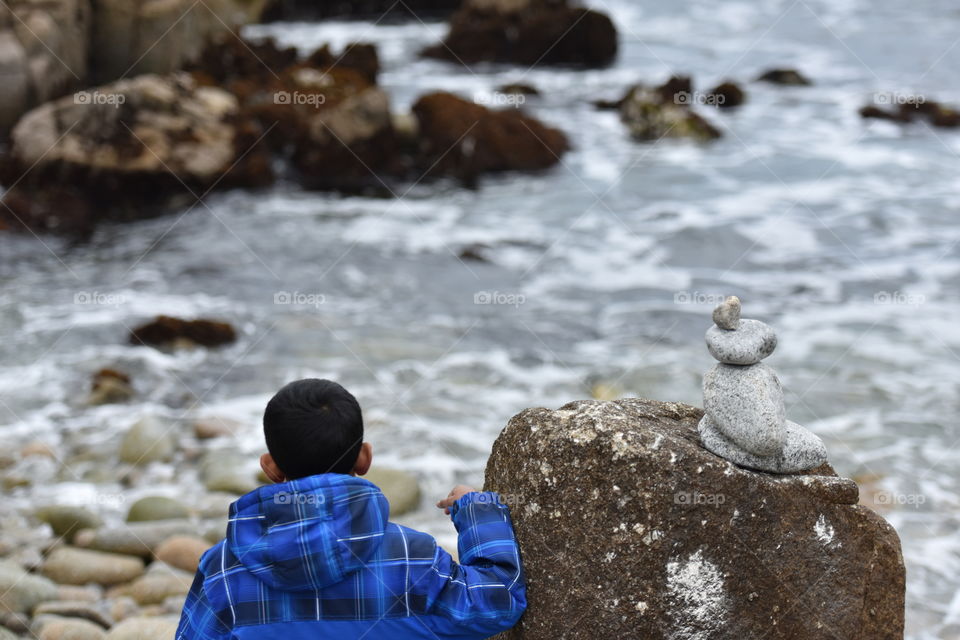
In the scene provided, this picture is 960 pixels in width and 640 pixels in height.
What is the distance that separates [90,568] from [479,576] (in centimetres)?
372

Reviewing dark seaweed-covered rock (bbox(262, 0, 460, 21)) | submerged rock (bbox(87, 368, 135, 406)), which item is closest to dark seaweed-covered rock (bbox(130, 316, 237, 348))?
submerged rock (bbox(87, 368, 135, 406))

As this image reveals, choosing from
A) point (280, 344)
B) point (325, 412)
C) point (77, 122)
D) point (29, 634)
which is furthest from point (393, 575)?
point (77, 122)

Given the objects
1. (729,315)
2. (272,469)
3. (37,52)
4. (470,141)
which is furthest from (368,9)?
(272,469)

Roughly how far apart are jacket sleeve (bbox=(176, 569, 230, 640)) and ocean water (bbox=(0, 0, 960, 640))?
3.60m

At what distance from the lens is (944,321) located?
9.95 m

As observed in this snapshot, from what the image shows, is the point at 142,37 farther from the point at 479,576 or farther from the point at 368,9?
the point at 479,576

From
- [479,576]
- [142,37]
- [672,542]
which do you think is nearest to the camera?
[479,576]

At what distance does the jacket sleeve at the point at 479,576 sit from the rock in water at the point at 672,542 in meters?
0.16

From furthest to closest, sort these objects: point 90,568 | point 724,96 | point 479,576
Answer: point 724,96 < point 90,568 < point 479,576

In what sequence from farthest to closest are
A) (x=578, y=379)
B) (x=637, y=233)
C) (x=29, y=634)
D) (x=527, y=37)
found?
(x=527, y=37)
(x=637, y=233)
(x=578, y=379)
(x=29, y=634)

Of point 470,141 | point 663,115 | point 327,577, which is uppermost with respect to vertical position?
point 327,577

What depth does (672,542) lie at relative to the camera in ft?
10.7

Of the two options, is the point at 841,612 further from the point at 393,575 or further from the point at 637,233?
the point at 637,233

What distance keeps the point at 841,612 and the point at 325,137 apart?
11.4 meters
